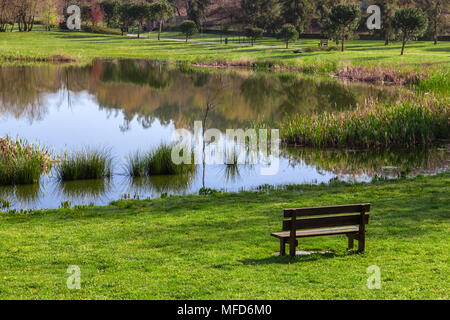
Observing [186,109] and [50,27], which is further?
[50,27]

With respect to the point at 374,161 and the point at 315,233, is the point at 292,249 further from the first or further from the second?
the point at 374,161

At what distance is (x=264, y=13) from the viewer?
99.9m

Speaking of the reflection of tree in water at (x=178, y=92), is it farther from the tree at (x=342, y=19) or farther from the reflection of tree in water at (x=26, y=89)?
the tree at (x=342, y=19)

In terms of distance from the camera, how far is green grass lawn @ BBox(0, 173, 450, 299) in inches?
349

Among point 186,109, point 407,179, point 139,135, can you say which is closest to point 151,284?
point 407,179

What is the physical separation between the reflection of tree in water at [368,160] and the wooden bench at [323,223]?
1178 centimetres

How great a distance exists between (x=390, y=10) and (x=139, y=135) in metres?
65.8

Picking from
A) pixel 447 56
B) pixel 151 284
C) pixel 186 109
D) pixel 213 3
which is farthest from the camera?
pixel 213 3

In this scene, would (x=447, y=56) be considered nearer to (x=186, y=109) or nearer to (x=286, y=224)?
(x=186, y=109)

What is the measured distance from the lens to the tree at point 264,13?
98688 millimetres

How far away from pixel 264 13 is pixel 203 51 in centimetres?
2882

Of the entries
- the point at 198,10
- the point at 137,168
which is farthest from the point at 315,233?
the point at 198,10

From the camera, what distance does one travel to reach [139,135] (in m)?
30.1

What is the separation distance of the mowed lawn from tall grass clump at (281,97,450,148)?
27.3m
